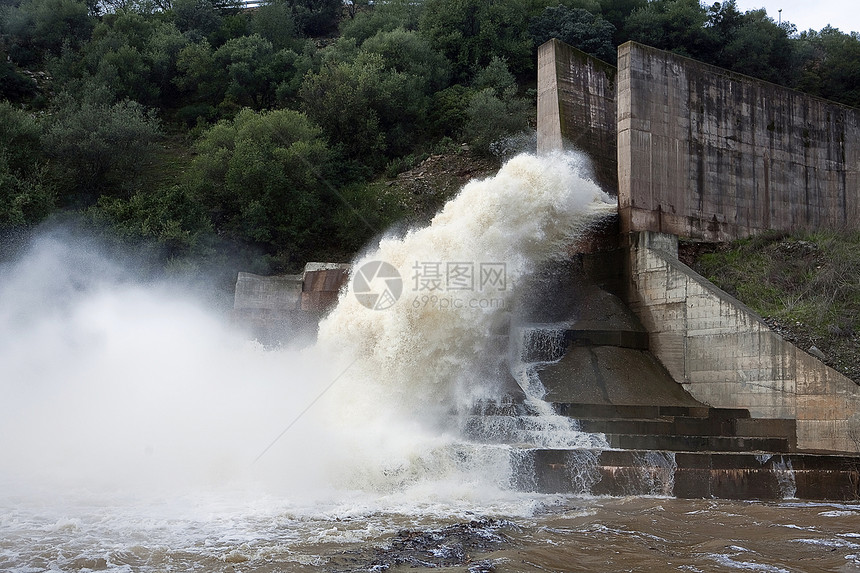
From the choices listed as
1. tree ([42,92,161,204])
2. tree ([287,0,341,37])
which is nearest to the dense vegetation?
tree ([42,92,161,204])

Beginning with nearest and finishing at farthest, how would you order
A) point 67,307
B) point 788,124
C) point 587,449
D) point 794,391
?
point 587,449 < point 794,391 < point 67,307 < point 788,124

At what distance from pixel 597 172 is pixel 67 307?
15.8 metres

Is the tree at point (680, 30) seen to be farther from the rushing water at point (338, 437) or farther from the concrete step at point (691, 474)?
the concrete step at point (691, 474)

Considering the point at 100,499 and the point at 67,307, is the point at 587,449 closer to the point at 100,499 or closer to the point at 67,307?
the point at 100,499

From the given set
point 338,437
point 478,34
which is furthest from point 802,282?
point 478,34

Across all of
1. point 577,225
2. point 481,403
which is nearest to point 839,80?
point 577,225

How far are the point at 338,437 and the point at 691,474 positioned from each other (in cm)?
645

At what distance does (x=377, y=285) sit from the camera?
1741 cm

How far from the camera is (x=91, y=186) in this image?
95.0ft

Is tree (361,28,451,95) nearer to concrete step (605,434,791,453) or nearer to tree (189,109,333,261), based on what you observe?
tree (189,109,333,261)

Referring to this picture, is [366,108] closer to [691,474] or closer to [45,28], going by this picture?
[45,28]

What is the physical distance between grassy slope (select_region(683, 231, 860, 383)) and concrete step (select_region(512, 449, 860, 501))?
2782 mm

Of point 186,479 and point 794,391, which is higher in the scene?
point 794,391

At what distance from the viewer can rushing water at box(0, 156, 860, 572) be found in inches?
344
